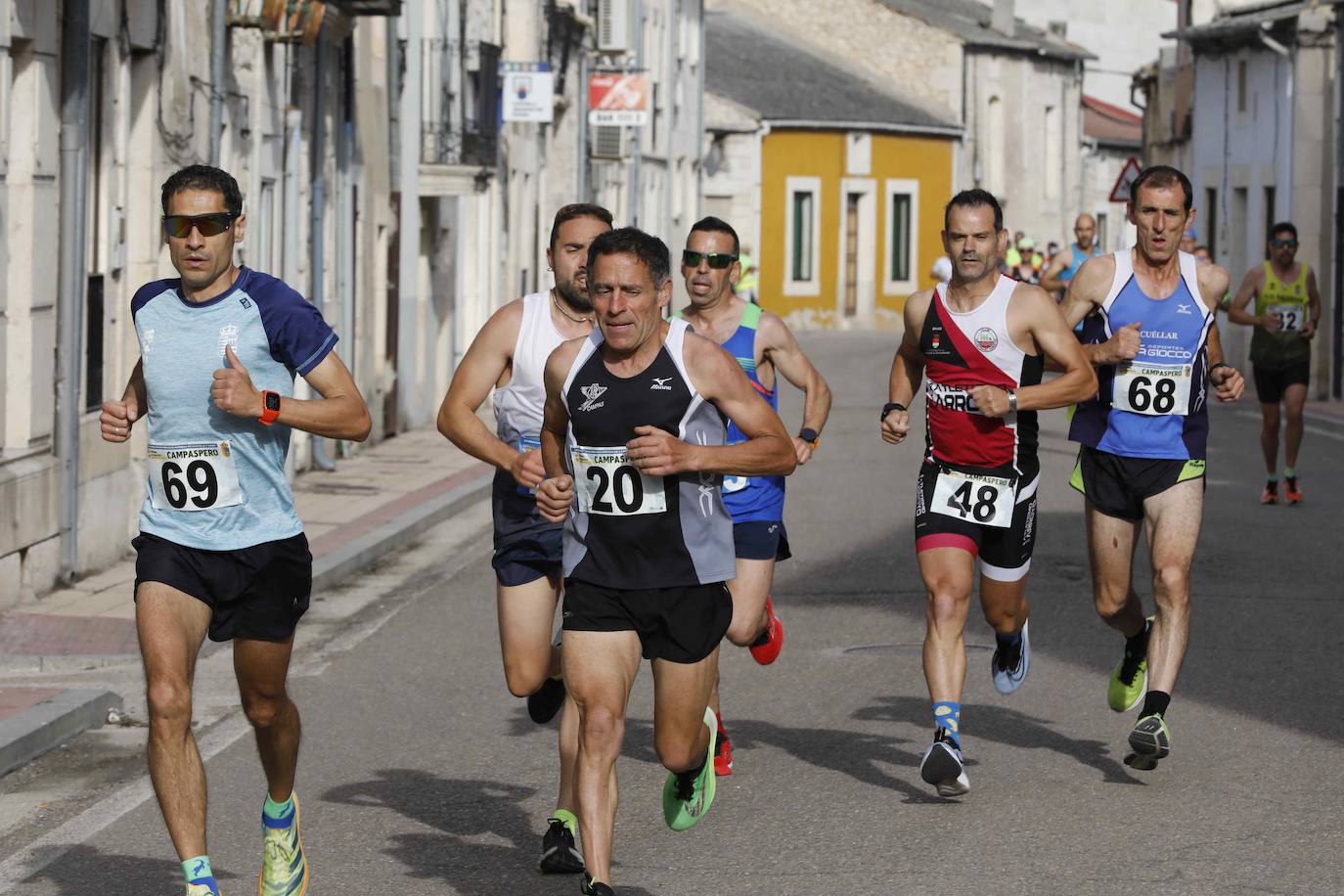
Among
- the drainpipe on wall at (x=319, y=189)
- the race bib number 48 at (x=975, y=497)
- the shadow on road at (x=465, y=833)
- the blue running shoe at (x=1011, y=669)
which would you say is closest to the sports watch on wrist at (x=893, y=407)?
the race bib number 48 at (x=975, y=497)

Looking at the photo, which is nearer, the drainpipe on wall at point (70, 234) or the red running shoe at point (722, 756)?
the red running shoe at point (722, 756)

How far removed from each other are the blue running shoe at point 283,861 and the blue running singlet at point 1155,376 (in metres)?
3.53

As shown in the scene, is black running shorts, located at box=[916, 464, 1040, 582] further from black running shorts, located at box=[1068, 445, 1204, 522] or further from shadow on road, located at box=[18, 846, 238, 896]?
shadow on road, located at box=[18, 846, 238, 896]

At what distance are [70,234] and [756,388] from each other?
621 cm

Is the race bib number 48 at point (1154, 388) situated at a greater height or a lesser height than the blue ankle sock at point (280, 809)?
greater

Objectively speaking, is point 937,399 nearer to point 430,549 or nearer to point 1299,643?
point 1299,643

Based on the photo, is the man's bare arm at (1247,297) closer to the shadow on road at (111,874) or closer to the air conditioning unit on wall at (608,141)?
the shadow on road at (111,874)

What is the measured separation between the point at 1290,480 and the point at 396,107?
1111 cm

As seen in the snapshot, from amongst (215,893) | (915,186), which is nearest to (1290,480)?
(215,893)

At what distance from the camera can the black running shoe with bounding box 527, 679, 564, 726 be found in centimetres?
773

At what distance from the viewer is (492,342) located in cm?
734

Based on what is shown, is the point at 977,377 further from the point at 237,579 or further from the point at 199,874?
the point at 199,874

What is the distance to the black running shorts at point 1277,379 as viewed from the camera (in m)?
17.7

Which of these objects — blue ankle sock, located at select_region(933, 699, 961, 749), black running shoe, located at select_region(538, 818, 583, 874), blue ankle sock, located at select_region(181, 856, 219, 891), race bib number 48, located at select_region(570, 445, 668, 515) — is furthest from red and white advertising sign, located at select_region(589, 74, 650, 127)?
blue ankle sock, located at select_region(181, 856, 219, 891)
